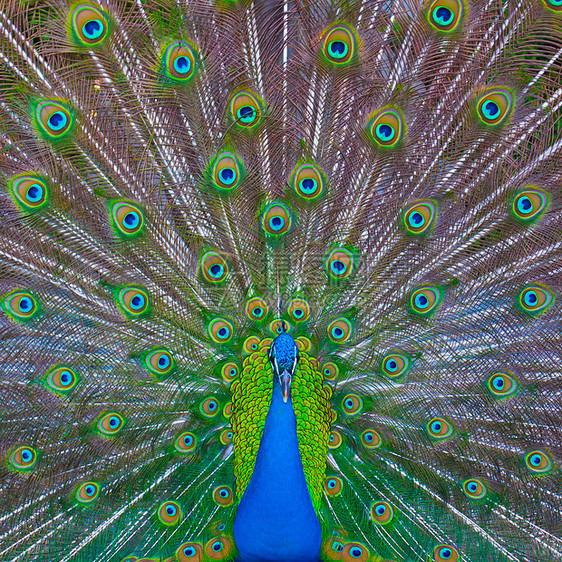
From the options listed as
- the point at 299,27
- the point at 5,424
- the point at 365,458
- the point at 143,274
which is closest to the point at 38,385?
the point at 5,424

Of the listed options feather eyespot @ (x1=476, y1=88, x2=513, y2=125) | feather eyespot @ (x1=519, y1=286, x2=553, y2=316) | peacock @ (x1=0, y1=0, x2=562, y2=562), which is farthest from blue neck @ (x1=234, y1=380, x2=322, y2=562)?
feather eyespot @ (x1=476, y1=88, x2=513, y2=125)

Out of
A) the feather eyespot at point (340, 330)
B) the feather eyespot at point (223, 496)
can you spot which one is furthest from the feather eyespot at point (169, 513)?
the feather eyespot at point (340, 330)

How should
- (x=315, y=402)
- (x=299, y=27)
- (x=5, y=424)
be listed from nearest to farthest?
(x=299, y=27), (x=5, y=424), (x=315, y=402)

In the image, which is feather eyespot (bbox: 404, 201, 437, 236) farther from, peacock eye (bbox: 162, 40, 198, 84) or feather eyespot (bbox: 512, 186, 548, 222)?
peacock eye (bbox: 162, 40, 198, 84)

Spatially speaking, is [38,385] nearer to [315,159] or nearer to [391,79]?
[315,159]

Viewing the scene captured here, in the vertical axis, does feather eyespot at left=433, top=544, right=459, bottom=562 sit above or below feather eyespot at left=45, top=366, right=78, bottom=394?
below
